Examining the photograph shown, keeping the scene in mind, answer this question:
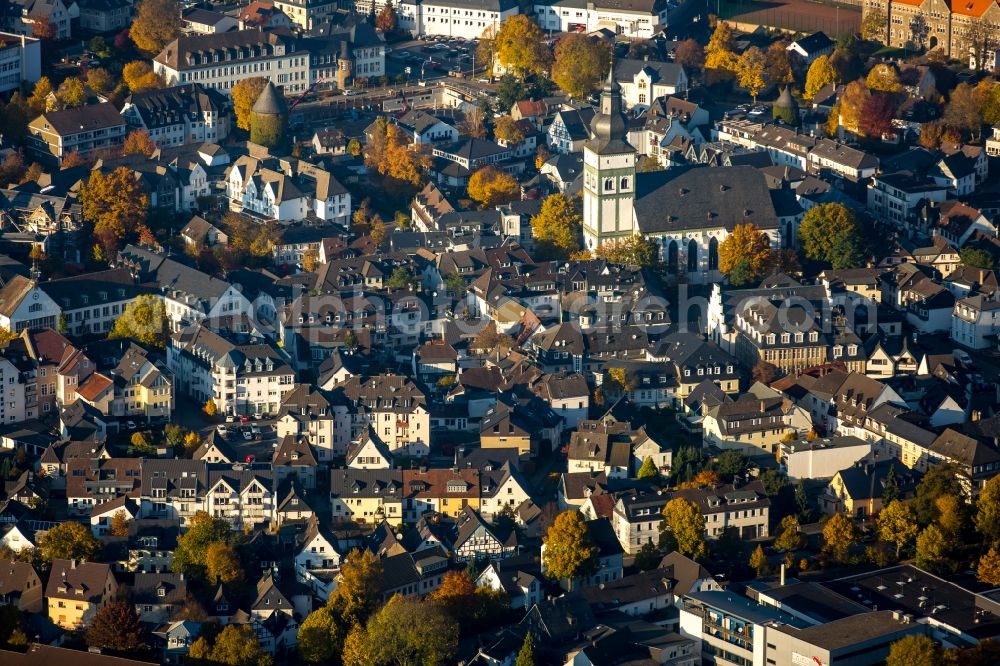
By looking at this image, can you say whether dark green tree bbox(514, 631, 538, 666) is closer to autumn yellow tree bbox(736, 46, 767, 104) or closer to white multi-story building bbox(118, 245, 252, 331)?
white multi-story building bbox(118, 245, 252, 331)

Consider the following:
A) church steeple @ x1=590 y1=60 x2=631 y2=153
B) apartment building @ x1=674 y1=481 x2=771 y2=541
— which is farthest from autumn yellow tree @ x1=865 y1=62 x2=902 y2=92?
apartment building @ x1=674 y1=481 x2=771 y2=541

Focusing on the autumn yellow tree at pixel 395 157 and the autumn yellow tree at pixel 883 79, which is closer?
the autumn yellow tree at pixel 395 157

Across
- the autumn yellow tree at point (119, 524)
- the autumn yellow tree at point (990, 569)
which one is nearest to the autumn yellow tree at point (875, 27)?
the autumn yellow tree at point (990, 569)

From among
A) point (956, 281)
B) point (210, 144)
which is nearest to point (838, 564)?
point (956, 281)

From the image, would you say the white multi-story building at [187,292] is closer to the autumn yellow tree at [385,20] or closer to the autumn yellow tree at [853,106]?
the autumn yellow tree at [853,106]

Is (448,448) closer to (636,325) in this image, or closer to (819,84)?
(636,325)
